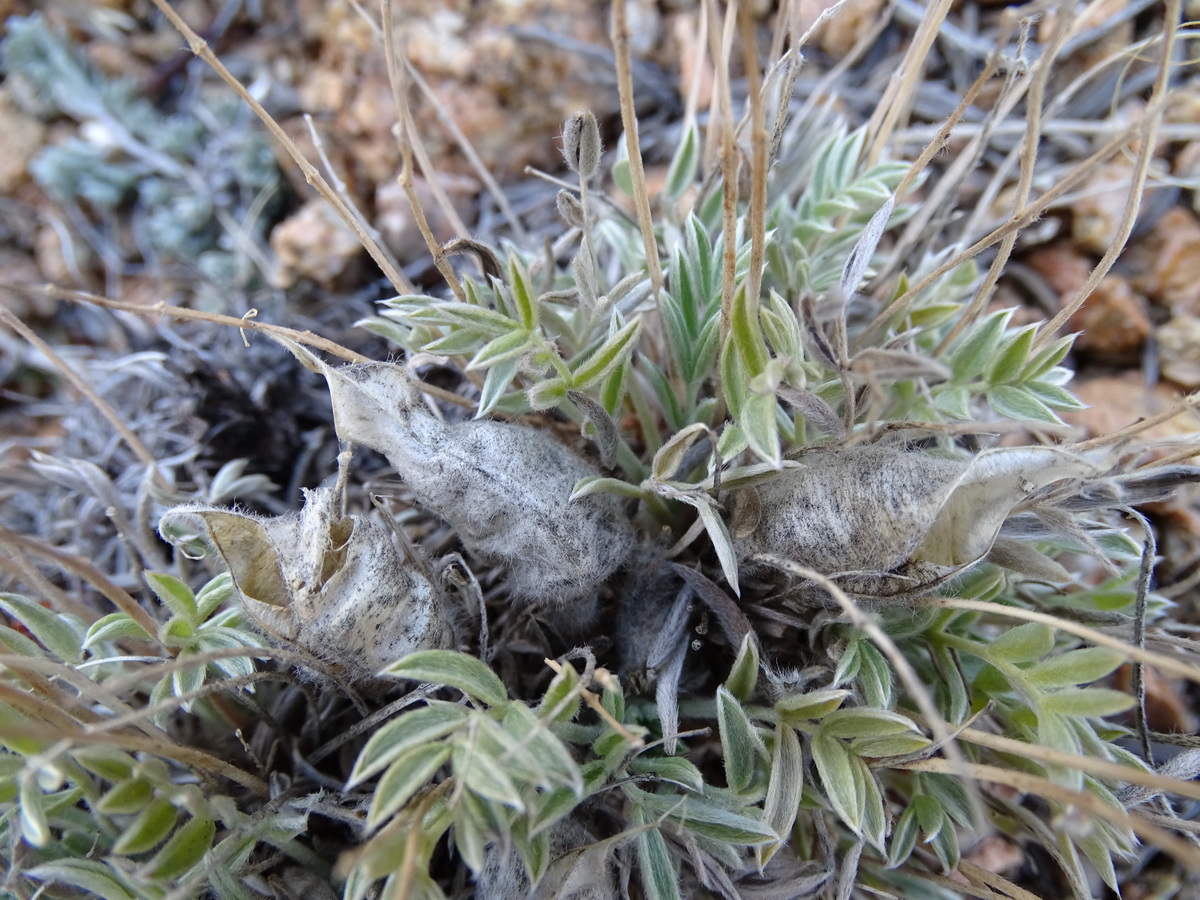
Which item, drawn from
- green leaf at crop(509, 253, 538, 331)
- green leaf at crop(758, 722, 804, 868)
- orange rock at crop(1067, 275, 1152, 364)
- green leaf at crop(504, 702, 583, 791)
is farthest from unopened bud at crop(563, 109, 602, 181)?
orange rock at crop(1067, 275, 1152, 364)

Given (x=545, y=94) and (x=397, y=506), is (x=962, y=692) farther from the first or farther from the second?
(x=545, y=94)

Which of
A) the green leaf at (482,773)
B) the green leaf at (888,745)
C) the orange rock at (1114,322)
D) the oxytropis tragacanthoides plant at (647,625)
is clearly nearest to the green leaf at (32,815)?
the oxytropis tragacanthoides plant at (647,625)

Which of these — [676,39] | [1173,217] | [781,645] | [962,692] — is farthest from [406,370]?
[1173,217]

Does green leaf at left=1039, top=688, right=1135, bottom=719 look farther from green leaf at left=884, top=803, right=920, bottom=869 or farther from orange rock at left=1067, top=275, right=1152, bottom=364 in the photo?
orange rock at left=1067, top=275, right=1152, bottom=364

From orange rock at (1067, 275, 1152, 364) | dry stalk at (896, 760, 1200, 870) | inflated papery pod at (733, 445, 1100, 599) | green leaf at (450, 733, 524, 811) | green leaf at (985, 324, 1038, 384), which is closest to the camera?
dry stalk at (896, 760, 1200, 870)

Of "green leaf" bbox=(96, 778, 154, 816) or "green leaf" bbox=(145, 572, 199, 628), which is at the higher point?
"green leaf" bbox=(145, 572, 199, 628)

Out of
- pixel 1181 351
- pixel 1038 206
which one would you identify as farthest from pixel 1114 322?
pixel 1038 206

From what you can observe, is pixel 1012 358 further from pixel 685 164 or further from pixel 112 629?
pixel 112 629

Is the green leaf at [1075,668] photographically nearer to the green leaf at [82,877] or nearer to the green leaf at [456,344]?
the green leaf at [456,344]
